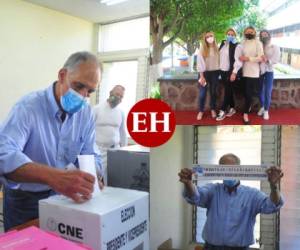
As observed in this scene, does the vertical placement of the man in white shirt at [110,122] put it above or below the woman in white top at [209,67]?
below

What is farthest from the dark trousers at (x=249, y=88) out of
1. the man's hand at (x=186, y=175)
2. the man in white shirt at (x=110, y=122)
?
the man in white shirt at (x=110, y=122)

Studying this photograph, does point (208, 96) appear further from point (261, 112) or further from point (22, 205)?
point (22, 205)

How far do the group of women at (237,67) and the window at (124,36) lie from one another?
2.44ft

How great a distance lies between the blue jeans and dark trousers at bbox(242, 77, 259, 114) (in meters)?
0.02

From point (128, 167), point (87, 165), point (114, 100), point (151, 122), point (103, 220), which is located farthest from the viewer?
point (114, 100)

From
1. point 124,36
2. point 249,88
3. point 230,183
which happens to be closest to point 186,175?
point 230,183

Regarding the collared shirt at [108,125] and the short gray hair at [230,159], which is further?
the collared shirt at [108,125]

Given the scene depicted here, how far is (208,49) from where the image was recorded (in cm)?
119

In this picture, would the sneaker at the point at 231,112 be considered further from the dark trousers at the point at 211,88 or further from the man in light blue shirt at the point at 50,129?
the man in light blue shirt at the point at 50,129

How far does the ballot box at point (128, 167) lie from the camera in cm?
160

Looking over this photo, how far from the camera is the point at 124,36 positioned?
75.9 inches

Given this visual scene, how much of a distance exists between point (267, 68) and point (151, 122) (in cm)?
51

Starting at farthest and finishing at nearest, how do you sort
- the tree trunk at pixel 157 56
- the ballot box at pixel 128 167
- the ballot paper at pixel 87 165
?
the ballot box at pixel 128 167, the tree trunk at pixel 157 56, the ballot paper at pixel 87 165

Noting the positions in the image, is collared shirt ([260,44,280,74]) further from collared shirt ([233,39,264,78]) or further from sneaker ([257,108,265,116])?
sneaker ([257,108,265,116])
